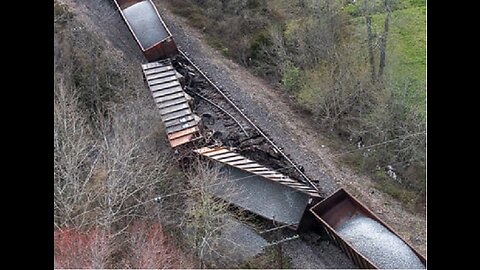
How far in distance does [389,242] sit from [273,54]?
35.2 feet

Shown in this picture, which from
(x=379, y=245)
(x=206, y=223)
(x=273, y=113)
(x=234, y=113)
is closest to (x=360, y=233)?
(x=379, y=245)

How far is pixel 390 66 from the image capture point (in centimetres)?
2322

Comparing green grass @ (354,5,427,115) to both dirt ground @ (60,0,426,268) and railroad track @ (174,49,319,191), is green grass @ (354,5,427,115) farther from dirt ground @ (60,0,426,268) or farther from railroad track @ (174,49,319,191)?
railroad track @ (174,49,319,191)

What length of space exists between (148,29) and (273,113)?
6.68 m

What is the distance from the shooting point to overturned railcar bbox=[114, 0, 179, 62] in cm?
2258

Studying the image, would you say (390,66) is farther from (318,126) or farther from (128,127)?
(128,127)

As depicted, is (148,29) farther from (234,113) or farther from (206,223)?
(206,223)

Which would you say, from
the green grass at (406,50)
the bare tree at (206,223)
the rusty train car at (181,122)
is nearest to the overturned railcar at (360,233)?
the rusty train car at (181,122)

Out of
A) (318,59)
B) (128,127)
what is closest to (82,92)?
(128,127)

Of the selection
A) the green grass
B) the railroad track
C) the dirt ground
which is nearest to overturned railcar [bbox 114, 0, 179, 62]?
the dirt ground

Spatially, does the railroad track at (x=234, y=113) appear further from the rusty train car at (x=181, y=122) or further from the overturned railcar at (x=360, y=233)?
the overturned railcar at (x=360, y=233)

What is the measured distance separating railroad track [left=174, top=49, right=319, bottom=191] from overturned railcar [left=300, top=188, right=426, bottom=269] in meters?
1.45

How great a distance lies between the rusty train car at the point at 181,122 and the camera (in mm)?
17203

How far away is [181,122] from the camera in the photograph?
778 inches
